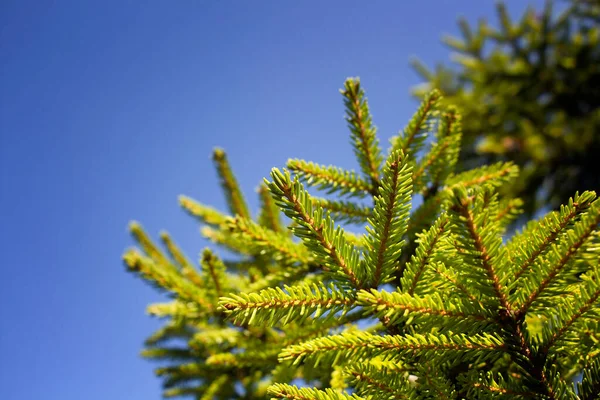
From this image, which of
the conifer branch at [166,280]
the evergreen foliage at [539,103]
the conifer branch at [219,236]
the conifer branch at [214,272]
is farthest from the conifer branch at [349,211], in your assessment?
the evergreen foliage at [539,103]

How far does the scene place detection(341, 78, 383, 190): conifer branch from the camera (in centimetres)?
142

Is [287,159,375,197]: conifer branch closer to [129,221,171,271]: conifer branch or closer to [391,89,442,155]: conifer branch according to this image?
[391,89,442,155]: conifer branch

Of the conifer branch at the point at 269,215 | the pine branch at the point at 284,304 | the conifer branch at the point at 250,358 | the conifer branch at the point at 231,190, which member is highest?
the conifer branch at the point at 231,190

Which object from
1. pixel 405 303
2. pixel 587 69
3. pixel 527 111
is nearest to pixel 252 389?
pixel 405 303

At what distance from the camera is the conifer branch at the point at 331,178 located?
143 cm

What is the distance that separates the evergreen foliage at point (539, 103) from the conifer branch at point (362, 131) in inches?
153

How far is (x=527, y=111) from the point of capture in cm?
507

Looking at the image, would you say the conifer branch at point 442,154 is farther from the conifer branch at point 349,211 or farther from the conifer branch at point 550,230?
the conifer branch at point 550,230

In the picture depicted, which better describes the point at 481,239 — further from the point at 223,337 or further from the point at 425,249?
the point at 223,337

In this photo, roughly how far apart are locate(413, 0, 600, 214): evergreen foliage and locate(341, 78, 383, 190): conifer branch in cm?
389

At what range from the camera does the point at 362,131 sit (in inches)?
58.6

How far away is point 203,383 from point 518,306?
205 centimetres

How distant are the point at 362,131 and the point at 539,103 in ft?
16.5

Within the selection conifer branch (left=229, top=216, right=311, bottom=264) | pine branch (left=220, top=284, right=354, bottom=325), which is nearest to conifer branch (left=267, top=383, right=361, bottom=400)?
pine branch (left=220, top=284, right=354, bottom=325)
